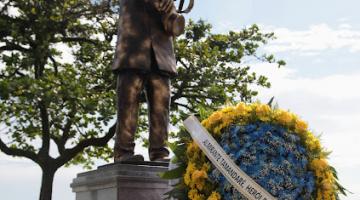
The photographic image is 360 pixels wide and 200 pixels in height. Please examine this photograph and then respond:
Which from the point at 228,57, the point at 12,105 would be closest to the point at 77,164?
the point at 12,105

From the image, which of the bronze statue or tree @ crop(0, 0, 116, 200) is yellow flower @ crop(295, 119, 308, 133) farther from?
tree @ crop(0, 0, 116, 200)

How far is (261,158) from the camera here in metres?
4.77

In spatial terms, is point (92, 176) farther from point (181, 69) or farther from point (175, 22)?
point (181, 69)

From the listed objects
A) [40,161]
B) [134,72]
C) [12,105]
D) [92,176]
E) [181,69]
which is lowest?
[92,176]

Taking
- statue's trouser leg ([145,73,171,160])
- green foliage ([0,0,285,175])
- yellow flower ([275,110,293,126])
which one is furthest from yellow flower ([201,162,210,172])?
green foliage ([0,0,285,175])

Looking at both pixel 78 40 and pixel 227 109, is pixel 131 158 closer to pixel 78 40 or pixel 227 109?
pixel 227 109

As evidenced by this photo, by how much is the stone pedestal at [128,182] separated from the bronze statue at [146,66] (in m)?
0.39

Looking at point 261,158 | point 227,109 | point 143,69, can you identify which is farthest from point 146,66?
point 261,158

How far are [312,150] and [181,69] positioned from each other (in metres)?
15.9

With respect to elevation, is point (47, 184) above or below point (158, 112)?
above

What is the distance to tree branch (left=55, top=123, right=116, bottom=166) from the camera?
20641mm

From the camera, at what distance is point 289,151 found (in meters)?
4.87

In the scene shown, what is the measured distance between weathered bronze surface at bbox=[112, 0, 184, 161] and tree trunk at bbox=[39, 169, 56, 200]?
12.8 m

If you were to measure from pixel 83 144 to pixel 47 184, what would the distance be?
6.22 ft
